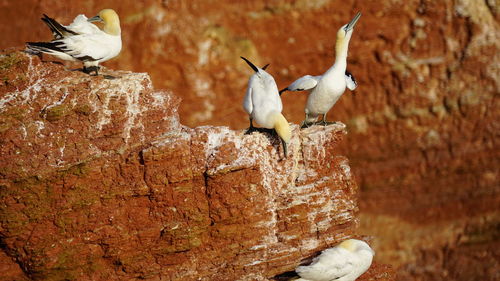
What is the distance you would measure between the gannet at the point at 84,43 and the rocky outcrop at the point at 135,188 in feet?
0.86

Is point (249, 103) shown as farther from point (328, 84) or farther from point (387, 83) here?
point (387, 83)

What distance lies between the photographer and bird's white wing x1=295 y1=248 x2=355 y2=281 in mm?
6613

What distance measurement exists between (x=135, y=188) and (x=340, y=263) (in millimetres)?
2278

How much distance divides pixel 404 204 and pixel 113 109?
32.1 ft

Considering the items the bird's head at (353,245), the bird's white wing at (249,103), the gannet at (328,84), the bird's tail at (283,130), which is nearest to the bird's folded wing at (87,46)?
the bird's white wing at (249,103)

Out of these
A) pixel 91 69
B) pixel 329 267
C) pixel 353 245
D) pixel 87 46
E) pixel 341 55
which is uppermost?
pixel 87 46

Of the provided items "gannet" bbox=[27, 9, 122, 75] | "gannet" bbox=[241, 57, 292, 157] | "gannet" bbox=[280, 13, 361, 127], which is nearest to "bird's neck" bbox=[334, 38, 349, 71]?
"gannet" bbox=[280, 13, 361, 127]

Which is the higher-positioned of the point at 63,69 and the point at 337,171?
the point at 63,69

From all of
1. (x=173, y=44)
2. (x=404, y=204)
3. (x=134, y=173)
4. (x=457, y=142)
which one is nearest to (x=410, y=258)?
(x=404, y=204)

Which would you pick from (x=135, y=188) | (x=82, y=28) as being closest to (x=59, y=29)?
(x=82, y=28)

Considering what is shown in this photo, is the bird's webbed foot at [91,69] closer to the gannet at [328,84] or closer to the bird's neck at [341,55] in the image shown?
the gannet at [328,84]

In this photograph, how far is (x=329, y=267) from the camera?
6.65m

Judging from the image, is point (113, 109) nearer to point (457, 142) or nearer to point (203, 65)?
point (203, 65)

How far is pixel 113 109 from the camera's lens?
262 inches
